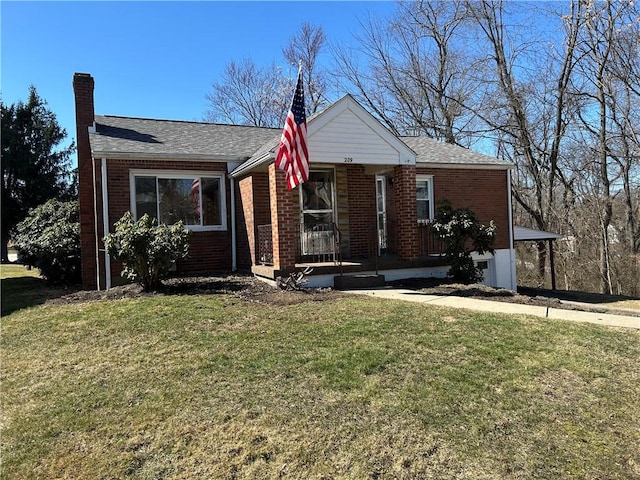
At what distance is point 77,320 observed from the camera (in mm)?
6852

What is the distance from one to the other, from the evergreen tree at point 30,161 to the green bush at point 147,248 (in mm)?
20189

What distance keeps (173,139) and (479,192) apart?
9221 mm

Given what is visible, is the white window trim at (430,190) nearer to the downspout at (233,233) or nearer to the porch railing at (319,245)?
the porch railing at (319,245)

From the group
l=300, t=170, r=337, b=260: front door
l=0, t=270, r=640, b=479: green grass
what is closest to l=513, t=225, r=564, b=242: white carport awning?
l=300, t=170, r=337, b=260: front door

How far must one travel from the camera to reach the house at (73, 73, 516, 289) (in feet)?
33.4

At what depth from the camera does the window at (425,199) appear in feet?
45.4

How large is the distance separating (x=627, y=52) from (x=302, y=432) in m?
21.1

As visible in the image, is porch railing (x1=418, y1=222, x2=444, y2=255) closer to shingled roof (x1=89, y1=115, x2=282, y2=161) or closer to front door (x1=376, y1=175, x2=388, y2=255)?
front door (x1=376, y1=175, x2=388, y2=255)

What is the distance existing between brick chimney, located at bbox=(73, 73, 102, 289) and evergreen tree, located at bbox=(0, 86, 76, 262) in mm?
15471

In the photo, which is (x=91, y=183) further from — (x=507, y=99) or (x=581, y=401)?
(x=507, y=99)

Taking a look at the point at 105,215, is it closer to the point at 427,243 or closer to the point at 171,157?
the point at 171,157

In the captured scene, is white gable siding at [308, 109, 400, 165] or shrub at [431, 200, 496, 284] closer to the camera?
white gable siding at [308, 109, 400, 165]

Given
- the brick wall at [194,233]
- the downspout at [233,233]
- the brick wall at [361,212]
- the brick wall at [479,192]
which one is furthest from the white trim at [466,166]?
the brick wall at [194,233]

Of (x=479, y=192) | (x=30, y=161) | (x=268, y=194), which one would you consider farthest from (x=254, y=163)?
(x=30, y=161)
